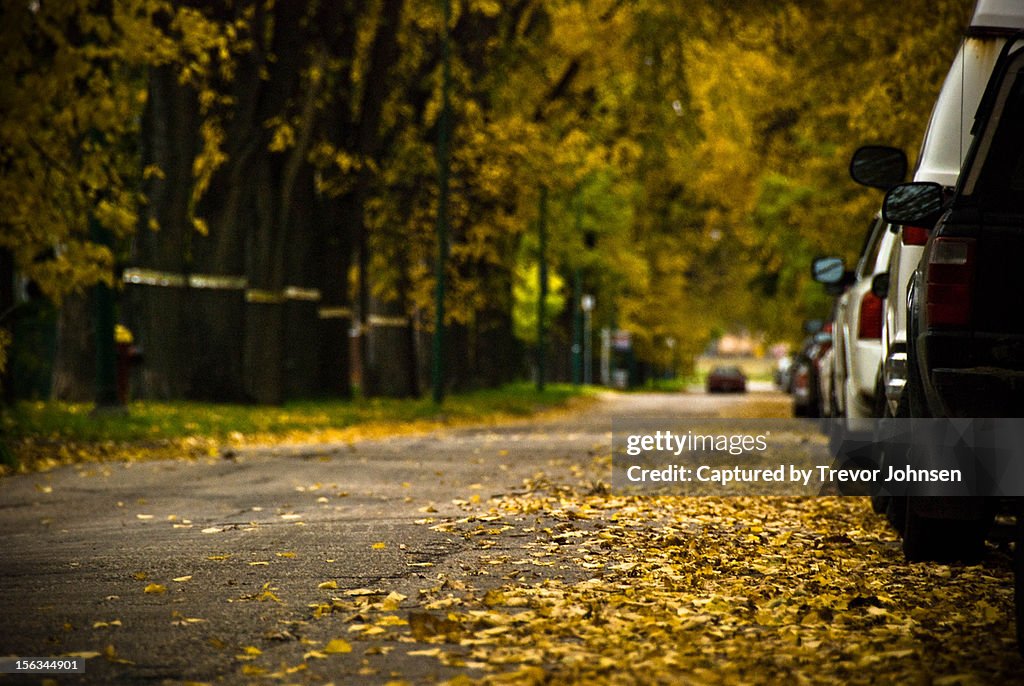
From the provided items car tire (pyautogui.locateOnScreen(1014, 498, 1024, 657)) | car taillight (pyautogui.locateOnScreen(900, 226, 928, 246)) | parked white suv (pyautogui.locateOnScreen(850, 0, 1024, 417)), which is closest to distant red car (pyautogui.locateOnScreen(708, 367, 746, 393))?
parked white suv (pyautogui.locateOnScreen(850, 0, 1024, 417))

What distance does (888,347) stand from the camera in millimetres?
9852

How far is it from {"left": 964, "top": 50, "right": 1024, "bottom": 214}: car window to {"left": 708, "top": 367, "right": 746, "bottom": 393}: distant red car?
67857 mm

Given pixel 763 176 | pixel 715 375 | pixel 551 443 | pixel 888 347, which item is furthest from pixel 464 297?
pixel 715 375

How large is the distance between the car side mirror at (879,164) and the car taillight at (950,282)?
4090 millimetres

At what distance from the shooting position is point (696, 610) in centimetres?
726

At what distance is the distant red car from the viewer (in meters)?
74.4

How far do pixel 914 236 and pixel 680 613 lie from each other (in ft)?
10.5

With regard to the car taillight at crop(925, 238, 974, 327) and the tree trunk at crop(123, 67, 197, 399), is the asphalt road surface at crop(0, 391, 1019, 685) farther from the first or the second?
the tree trunk at crop(123, 67, 197, 399)

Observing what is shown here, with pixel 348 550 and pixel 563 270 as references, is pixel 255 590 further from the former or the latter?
pixel 563 270

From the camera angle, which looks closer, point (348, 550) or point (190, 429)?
point (348, 550)

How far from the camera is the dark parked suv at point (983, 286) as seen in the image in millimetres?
6484

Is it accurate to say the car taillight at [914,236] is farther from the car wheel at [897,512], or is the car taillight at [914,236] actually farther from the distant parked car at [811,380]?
the distant parked car at [811,380]

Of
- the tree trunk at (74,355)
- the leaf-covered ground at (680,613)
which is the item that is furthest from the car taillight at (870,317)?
the tree trunk at (74,355)

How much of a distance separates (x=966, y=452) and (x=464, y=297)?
28.4 metres
